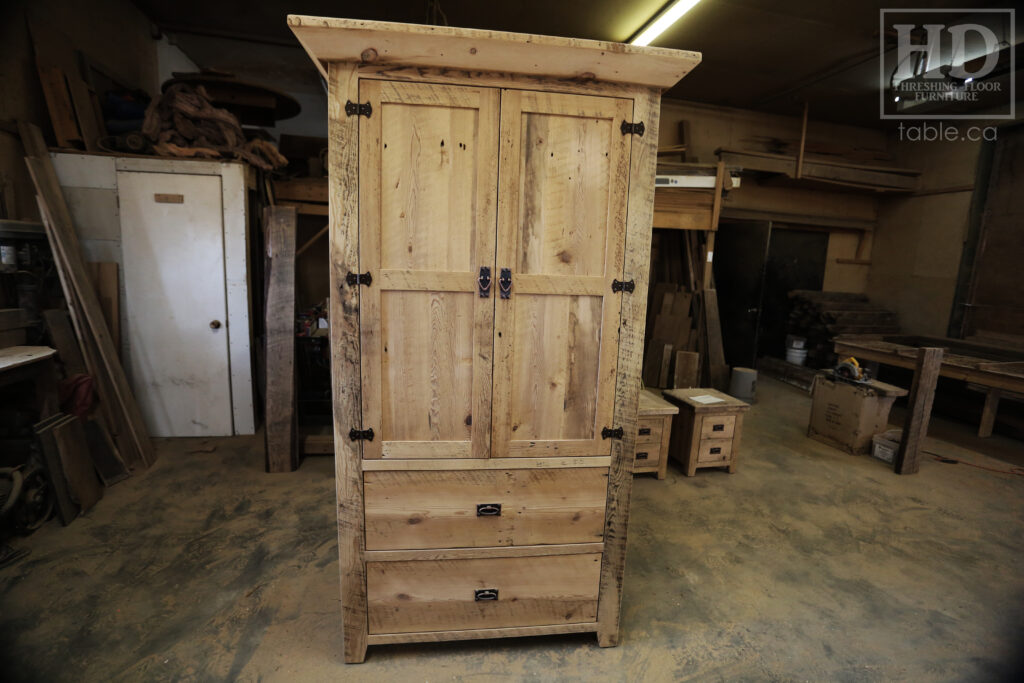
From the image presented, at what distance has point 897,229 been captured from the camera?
7543 millimetres

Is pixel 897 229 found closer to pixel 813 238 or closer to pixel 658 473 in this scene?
pixel 813 238

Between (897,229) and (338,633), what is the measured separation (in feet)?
30.7

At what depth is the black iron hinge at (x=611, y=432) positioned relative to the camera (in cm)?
199

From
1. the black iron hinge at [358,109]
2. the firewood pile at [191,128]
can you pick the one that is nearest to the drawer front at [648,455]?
the black iron hinge at [358,109]

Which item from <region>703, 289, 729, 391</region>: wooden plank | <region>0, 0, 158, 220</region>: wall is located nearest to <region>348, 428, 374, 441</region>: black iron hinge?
<region>0, 0, 158, 220</region>: wall

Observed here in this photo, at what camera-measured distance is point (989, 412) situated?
4.91 m

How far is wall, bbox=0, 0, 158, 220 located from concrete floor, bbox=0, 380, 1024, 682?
93.6 inches

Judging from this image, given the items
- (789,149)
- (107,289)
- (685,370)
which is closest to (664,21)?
(685,370)

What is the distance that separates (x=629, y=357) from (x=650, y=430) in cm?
196

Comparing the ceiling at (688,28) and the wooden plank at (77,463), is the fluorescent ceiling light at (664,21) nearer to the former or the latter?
the ceiling at (688,28)

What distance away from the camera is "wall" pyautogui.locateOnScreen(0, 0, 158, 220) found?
3.32 metres

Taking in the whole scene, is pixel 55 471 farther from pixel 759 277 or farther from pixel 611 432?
pixel 759 277

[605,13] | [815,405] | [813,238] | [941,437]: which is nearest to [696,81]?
[605,13]

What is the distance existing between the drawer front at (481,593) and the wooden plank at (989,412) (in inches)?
211
